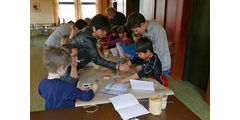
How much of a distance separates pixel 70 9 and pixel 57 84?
40.4 ft

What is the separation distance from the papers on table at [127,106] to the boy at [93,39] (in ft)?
2.04

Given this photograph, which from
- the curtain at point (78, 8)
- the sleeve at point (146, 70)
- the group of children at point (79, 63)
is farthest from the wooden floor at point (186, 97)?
the curtain at point (78, 8)

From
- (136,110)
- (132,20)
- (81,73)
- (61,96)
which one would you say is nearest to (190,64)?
(132,20)

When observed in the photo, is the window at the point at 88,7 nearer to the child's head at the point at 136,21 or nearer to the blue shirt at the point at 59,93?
the child's head at the point at 136,21

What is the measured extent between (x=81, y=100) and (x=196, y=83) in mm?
2702

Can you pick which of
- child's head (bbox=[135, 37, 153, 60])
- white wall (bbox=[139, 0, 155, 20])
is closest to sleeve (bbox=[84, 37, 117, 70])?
child's head (bbox=[135, 37, 153, 60])

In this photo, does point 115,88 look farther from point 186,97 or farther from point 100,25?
point 186,97

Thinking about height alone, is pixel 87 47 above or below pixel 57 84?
above

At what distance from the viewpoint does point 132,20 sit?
1.98m

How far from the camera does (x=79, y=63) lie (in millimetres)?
1985

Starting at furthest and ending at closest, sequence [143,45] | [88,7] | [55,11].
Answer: [88,7]
[55,11]
[143,45]

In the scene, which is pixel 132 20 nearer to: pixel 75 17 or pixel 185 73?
pixel 185 73

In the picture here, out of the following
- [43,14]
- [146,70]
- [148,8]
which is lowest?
[146,70]

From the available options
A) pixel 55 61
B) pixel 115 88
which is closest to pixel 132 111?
pixel 115 88
